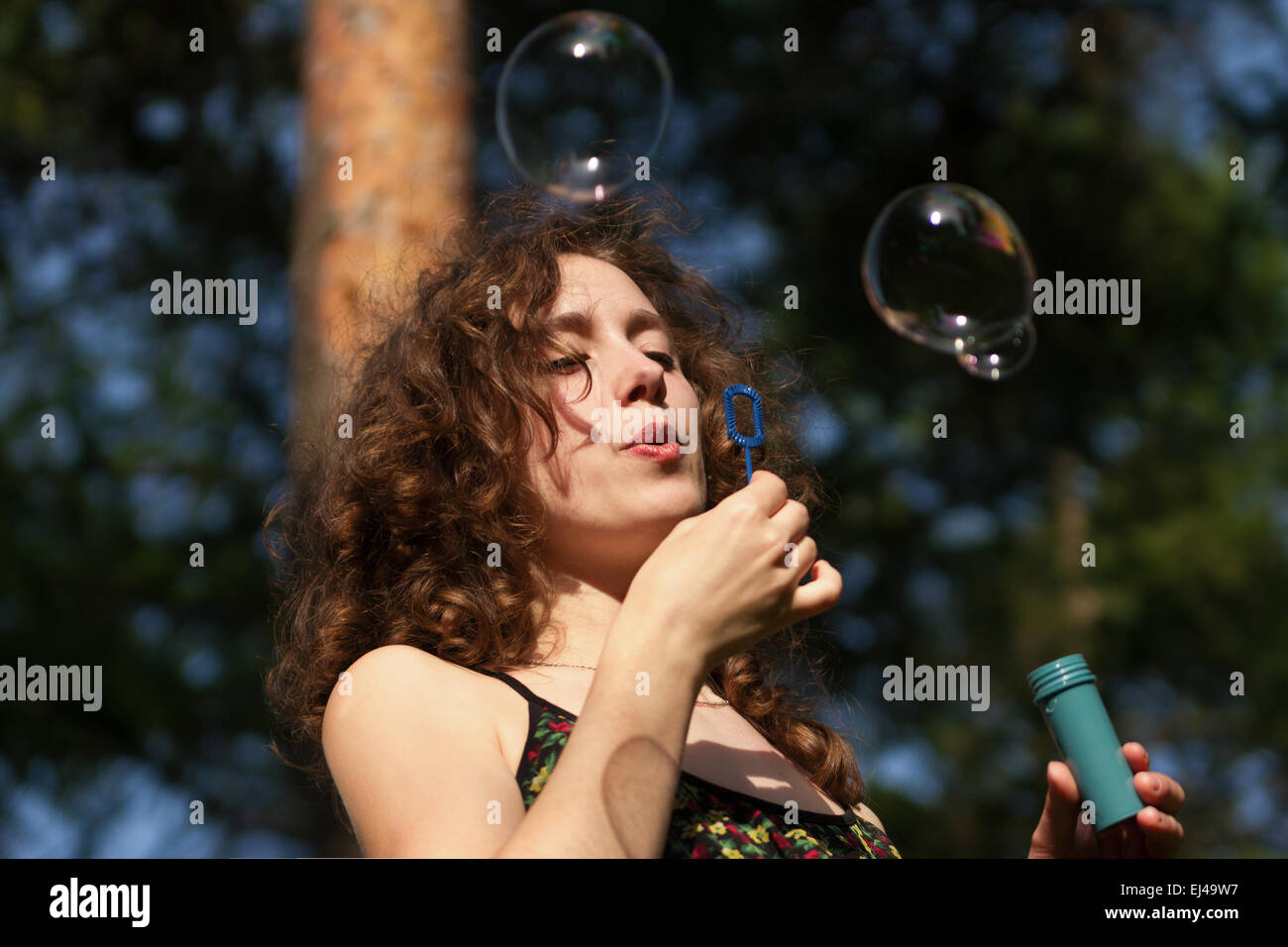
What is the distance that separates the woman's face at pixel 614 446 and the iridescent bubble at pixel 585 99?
18.4 inches

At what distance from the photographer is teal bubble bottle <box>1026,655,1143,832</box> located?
1.56m

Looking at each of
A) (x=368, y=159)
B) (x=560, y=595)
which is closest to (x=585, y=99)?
(x=560, y=595)

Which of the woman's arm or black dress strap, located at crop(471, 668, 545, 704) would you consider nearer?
the woman's arm

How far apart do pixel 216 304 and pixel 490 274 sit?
408 cm

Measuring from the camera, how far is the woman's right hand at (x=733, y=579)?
1429 millimetres

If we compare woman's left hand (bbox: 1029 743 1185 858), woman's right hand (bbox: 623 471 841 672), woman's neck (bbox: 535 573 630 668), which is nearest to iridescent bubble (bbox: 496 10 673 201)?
woman's neck (bbox: 535 573 630 668)

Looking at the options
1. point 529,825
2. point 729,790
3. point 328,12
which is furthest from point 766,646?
point 328,12

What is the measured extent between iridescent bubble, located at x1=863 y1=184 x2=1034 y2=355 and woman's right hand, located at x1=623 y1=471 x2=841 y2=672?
3.11ft

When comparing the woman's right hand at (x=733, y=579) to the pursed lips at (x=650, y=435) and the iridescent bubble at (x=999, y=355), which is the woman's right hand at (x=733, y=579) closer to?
the pursed lips at (x=650, y=435)

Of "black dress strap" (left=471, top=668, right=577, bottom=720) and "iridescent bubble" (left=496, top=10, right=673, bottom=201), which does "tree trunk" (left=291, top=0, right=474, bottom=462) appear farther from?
"black dress strap" (left=471, top=668, right=577, bottom=720)

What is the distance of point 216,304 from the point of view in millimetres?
5727

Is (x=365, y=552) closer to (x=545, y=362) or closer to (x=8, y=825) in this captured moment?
(x=545, y=362)

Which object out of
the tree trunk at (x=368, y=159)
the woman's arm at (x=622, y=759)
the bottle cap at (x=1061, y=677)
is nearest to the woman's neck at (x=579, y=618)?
the woman's arm at (x=622, y=759)

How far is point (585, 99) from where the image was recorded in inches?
91.4
